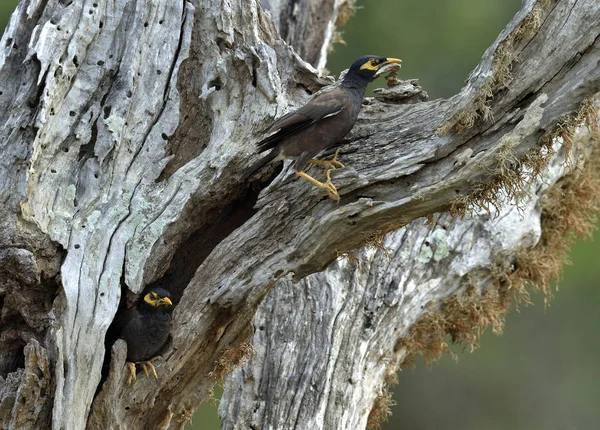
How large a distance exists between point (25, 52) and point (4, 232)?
50.5 inches

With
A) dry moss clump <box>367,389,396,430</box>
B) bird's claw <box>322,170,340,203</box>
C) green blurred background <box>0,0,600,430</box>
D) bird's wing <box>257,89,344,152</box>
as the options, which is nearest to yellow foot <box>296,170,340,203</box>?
bird's claw <box>322,170,340,203</box>

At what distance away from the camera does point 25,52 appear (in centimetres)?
564

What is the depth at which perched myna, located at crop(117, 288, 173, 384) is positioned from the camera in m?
5.11

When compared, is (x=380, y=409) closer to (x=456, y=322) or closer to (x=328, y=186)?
(x=456, y=322)

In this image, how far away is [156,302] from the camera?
5297 mm

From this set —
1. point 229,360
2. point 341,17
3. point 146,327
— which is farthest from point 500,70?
point 341,17

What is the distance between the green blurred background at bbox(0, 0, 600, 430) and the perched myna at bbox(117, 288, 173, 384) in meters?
10.1

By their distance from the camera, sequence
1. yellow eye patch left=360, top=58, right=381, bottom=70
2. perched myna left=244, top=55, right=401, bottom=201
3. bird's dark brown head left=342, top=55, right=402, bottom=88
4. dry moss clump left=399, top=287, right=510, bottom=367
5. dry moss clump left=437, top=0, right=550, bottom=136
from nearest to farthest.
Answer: dry moss clump left=437, top=0, right=550, bottom=136 < perched myna left=244, top=55, right=401, bottom=201 < bird's dark brown head left=342, top=55, right=402, bottom=88 < yellow eye patch left=360, top=58, right=381, bottom=70 < dry moss clump left=399, top=287, right=510, bottom=367

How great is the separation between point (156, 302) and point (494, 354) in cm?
1126

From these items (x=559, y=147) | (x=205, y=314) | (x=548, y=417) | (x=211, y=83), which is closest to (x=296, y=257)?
(x=205, y=314)

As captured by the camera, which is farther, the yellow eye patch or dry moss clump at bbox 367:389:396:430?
dry moss clump at bbox 367:389:396:430

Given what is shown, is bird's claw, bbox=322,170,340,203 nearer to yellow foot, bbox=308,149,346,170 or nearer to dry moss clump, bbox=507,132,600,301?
yellow foot, bbox=308,149,346,170

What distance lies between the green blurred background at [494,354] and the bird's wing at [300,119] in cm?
955

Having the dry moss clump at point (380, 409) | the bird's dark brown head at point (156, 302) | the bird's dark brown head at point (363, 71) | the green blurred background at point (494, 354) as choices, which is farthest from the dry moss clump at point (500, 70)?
the green blurred background at point (494, 354)
